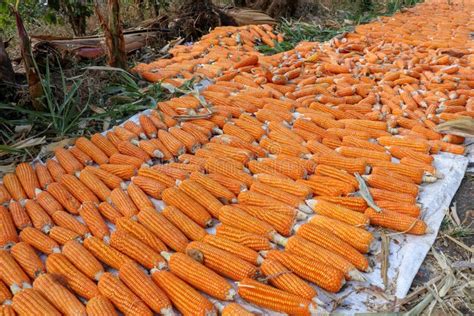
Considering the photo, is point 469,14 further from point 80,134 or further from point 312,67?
point 80,134

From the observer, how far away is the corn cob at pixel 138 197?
365 centimetres

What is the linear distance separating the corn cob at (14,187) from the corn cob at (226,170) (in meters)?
1.74


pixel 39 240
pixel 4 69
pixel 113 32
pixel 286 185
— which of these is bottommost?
pixel 39 240

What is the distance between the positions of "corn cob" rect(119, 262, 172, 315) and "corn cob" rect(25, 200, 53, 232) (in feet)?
3.35

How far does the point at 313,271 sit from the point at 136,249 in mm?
1280

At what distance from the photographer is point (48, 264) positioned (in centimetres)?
305

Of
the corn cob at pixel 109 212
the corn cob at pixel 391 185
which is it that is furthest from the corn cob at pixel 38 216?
the corn cob at pixel 391 185

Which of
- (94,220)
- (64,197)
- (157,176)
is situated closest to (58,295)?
(94,220)

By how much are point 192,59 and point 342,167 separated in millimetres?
4493

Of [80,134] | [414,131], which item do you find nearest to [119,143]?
[80,134]

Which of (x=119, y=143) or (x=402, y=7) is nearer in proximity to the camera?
(x=119, y=143)

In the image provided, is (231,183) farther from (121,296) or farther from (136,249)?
(121,296)

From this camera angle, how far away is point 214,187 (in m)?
3.75

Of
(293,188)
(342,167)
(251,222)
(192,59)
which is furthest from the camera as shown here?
(192,59)
